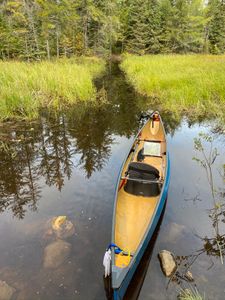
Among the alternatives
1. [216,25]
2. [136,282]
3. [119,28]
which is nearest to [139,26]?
[119,28]

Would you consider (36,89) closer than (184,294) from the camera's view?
No

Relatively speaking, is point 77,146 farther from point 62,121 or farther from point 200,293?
point 200,293

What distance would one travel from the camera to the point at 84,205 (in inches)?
215

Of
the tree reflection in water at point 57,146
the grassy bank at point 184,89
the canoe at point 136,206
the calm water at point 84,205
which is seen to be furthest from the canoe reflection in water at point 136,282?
the grassy bank at point 184,89

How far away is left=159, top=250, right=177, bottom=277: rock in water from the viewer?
391cm

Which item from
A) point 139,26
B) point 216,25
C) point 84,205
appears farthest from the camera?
point 216,25

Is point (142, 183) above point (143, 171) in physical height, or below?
below

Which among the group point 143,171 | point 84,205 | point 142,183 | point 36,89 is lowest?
point 84,205

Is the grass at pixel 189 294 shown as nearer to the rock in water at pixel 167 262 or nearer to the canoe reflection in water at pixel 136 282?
the rock in water at pixel 167 262

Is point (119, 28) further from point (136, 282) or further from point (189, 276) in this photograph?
point (136, 282)

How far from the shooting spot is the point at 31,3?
2258 cm

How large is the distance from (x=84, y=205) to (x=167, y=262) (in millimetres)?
2173

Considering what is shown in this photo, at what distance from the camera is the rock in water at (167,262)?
3.91 m

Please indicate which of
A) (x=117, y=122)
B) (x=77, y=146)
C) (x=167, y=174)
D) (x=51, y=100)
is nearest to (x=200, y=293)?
(x=167, y=174)
